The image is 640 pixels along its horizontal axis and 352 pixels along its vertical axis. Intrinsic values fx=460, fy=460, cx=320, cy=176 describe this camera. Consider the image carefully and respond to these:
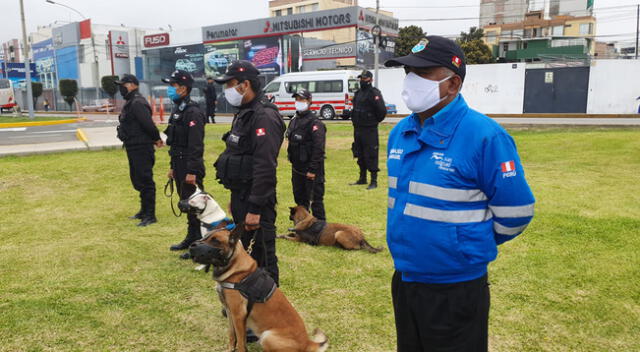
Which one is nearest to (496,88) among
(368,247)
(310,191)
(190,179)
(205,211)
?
(310,191)

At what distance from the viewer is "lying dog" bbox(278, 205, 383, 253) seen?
17.6 feet

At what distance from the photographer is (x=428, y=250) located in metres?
1.99

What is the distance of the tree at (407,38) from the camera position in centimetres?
4519

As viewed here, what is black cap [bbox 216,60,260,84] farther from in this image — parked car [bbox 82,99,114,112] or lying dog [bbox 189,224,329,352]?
parked car [bbox 82,99,114,112]

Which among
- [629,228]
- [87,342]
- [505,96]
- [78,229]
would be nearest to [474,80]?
[505,96]

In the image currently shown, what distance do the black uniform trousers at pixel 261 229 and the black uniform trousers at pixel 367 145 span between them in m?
5.23

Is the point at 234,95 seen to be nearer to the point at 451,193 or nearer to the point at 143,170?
the point at 451,193

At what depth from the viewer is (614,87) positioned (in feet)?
88.8

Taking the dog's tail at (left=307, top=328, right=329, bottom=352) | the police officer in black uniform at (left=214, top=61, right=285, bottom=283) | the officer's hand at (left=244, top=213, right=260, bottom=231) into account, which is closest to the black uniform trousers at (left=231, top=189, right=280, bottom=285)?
the police officer in black uniform at (left=214, top=61, right=285, bottom=283)

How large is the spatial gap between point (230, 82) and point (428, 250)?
223 centimetres

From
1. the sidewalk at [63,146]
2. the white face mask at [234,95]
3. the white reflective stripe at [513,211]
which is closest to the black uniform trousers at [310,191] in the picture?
the white face mask at [234,95]

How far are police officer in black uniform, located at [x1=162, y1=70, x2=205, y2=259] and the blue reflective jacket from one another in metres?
3.54

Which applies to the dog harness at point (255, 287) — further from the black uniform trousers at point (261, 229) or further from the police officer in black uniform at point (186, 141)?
the police officer in black uniform at point (186, 141)

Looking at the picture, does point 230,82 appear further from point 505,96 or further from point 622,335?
point 505,96
